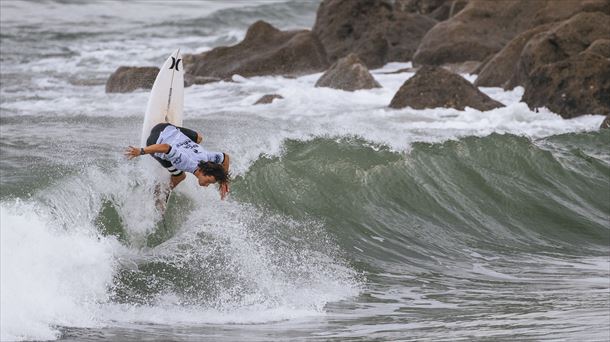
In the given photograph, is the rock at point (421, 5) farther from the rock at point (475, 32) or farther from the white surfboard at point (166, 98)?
the white surfboard at point (166, 98)

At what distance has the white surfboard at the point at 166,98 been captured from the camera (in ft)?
37.8

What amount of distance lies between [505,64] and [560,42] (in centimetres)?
177

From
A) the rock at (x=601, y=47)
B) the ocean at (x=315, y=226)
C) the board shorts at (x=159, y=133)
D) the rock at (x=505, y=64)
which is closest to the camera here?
the ocean at (x=315, y=226)

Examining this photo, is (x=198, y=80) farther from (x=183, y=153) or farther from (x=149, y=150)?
(x=149, y=150)

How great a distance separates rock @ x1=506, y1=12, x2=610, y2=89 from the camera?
18344mm

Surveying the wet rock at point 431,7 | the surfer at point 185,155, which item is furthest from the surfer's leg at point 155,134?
the wet rock at point 431,7

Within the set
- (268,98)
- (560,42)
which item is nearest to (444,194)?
(560,42)

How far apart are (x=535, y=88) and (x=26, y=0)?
73.2 ft

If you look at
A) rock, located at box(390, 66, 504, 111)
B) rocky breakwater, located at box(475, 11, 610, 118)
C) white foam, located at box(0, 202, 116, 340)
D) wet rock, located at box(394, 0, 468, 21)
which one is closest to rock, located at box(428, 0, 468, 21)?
wet rock, located at box(394, 0, 468, 21)

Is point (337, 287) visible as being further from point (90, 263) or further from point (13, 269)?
point (13, 269)

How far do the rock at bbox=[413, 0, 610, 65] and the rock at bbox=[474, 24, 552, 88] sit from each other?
2.24 meters

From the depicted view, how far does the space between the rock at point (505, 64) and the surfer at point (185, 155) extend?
10487 mm

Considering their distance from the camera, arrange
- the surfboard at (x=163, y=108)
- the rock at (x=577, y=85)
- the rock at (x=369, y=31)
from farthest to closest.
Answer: the rock at (x=369, y=31) → the rock at (x=577, y=85) → the surfboard at (x=163, y=108)

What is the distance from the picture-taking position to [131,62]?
27.2 meters
